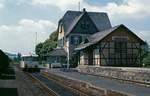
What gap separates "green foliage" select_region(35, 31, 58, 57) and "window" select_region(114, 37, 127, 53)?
46.7m

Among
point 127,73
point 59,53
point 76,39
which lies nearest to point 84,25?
point 76,39

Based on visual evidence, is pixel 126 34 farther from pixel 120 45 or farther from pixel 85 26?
pixel 85 26

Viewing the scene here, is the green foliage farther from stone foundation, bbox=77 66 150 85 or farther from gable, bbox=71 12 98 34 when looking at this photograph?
stone foundation, bbox=77 66 150 85

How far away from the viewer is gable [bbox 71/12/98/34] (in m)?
80.3

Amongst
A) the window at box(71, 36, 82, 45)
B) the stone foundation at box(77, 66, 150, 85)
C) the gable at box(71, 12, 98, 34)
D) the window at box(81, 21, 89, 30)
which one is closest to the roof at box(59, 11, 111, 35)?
the gable at box(71, 12, 98, 34)

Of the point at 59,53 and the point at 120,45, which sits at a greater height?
the point at 59,53

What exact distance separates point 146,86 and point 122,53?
3221 centimetres

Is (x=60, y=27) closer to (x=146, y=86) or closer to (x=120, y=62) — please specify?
(x=120, y=62)

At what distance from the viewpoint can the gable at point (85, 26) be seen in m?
80.3

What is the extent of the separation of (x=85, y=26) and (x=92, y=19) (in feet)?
13.4

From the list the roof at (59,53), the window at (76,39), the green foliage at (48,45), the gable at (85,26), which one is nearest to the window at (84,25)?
the gable at (85,26)

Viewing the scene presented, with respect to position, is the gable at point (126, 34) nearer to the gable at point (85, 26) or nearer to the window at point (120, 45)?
the window at point (120, 45)

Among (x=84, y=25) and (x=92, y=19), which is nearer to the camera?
(x=84, y=25)

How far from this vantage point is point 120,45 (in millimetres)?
58375
